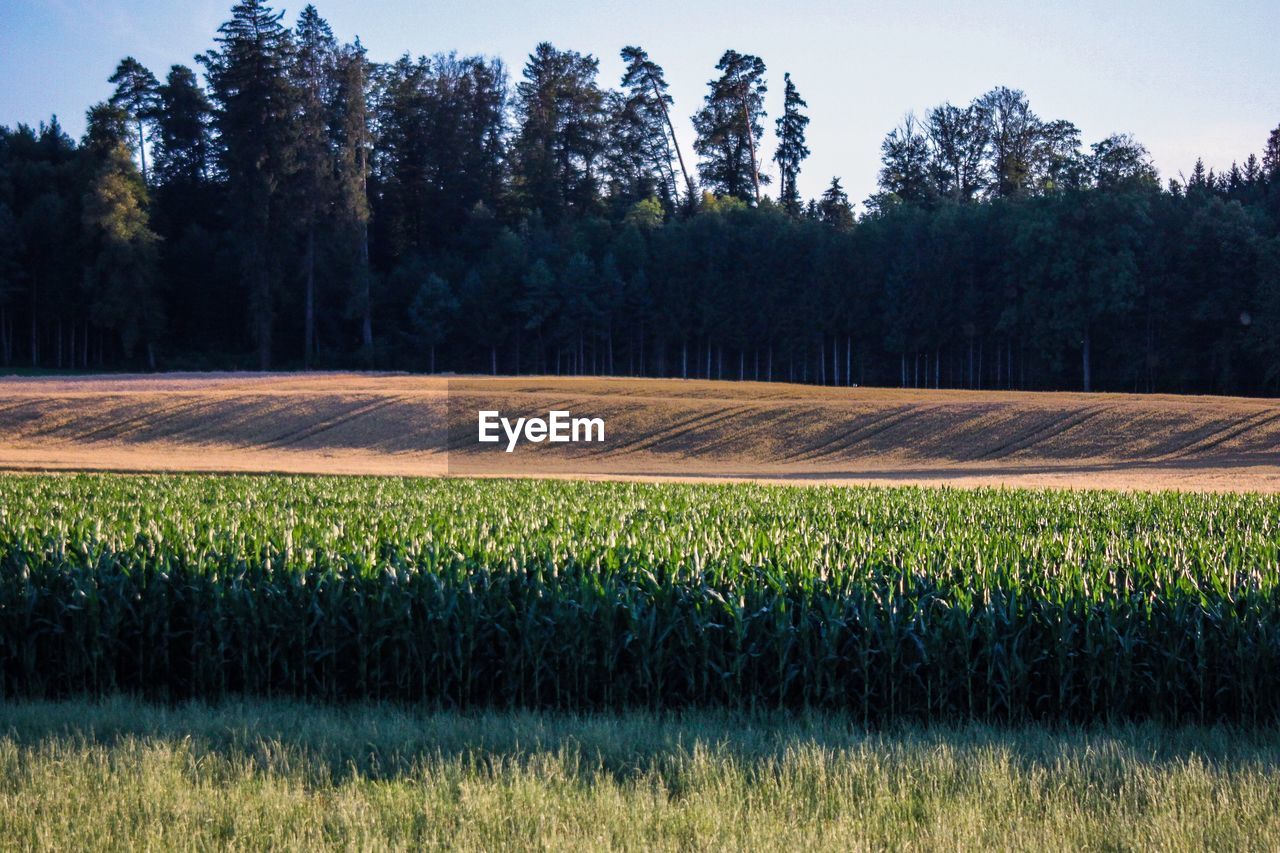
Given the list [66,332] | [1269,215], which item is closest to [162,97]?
[66,332]

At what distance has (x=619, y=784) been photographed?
612cm

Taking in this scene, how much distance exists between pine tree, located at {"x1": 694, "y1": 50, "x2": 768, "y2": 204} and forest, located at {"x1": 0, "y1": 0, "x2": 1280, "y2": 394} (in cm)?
20

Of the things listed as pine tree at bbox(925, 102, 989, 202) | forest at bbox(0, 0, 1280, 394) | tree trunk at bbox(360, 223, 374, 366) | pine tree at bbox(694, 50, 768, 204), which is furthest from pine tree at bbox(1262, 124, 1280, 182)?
tree trunk at bbox(360, 223, 374, 366)

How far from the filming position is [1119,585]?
8.36 meters

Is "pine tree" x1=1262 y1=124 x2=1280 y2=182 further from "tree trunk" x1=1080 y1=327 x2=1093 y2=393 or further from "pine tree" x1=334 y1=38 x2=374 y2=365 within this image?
"pine tree" x1=334 y1=38 x2=374 y2=365

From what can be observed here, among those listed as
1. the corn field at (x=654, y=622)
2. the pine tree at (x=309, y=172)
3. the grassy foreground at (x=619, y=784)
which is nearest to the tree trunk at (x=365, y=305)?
the pine tree at (x=309, y=172)

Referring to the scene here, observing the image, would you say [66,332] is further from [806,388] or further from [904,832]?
[904,832]

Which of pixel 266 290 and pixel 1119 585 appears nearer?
pixel 1119 585

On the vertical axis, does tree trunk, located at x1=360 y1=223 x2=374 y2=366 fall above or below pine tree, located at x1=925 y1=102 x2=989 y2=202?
below

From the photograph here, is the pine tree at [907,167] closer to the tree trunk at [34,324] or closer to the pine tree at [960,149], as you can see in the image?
the pine tree at [960,149]

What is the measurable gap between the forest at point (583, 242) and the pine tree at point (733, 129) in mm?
197

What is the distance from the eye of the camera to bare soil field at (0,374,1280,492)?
114 feet

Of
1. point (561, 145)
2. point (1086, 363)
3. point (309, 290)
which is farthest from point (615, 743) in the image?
point (561, 145)

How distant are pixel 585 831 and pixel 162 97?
9553 cm
